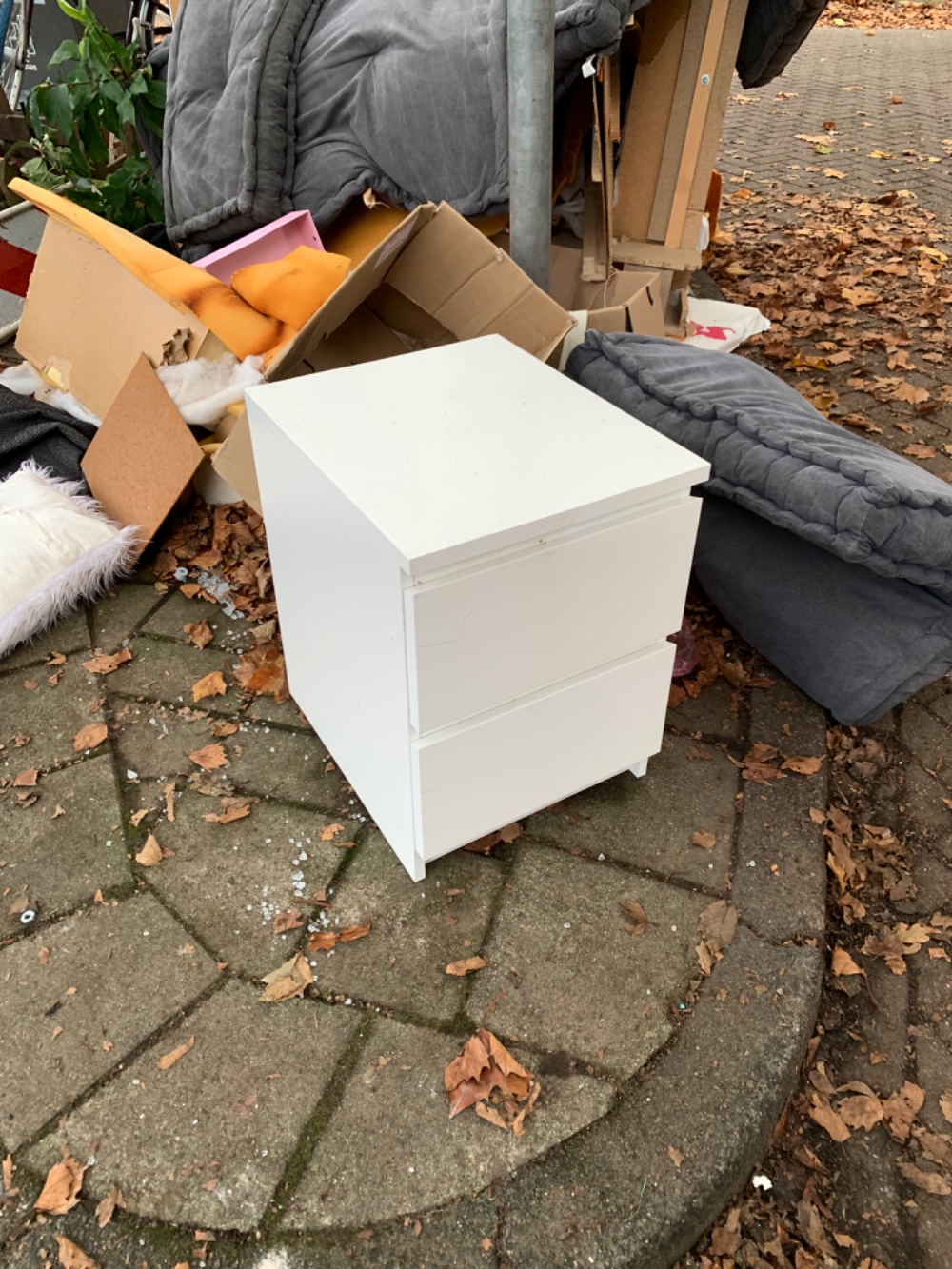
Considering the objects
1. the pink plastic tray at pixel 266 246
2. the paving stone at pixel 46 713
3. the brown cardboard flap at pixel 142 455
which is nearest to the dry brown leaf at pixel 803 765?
the paving stone at pixel 46 713

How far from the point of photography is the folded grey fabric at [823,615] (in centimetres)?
204

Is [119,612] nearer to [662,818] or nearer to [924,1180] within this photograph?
[662,818]

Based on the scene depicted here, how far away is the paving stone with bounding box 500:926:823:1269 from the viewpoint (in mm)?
1399

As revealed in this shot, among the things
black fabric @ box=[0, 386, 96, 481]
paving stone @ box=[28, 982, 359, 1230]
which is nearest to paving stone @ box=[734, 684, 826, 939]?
paving stone @ box=[28, 982, 359, 1230]

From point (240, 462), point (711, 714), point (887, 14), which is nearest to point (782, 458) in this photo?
point (711, 714)

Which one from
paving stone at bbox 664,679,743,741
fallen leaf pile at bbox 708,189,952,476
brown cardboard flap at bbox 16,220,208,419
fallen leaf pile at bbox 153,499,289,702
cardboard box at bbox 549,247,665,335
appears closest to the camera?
paving stone at bbox 664,679,743,741

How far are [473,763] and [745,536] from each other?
3.24ft

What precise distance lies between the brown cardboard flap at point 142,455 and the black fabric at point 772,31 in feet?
8.31

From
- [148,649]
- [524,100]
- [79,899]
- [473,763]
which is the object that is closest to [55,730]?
[148,649]

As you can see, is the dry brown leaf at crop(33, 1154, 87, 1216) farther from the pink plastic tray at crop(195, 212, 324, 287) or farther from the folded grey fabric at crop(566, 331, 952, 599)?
the pink plastic tray at crop(195, 212, 324, 287)

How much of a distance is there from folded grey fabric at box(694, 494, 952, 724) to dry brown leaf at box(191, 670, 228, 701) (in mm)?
1286

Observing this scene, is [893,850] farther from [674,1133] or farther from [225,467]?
[225,467]

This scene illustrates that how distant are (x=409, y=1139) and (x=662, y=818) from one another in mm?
856

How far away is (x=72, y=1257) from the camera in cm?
137
